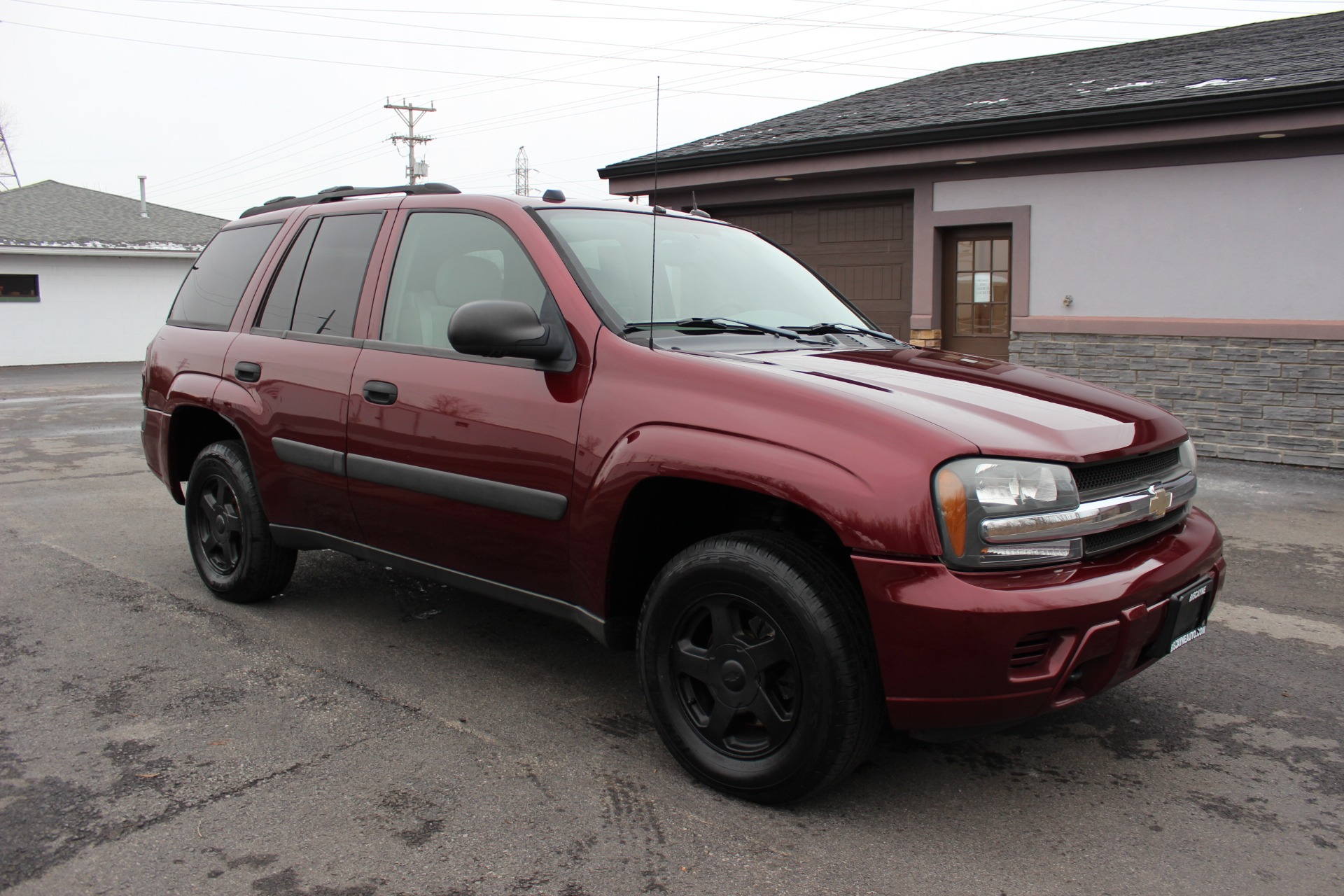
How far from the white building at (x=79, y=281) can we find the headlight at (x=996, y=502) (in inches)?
1161

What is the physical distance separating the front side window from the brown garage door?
8.30m

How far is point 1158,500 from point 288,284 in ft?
11.7

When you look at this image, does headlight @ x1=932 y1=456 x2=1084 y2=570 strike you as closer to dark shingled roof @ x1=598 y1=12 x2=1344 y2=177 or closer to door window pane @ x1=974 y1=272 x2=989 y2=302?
dark shingled roof @ x1=598 y1=12 x2=1344 y2=177

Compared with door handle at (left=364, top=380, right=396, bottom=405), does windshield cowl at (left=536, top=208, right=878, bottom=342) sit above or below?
above

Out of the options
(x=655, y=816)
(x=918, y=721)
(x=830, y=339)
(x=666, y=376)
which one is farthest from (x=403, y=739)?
(x=830, y=339)

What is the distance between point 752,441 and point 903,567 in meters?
0.55

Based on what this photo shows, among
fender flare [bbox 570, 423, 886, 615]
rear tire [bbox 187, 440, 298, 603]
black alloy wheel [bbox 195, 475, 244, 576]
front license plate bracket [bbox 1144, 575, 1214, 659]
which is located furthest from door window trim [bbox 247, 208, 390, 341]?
front license plate bracket [bbox 1144, 575, 1214, 659]

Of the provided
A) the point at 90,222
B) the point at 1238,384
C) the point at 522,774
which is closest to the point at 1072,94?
the point at 1238,384

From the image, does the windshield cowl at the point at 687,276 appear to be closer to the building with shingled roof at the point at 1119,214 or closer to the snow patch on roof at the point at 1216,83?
the building with shingled roof at the point at 1119,214

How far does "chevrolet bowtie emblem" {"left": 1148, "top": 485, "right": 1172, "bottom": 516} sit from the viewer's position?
119 inches

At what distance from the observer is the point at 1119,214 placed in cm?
988

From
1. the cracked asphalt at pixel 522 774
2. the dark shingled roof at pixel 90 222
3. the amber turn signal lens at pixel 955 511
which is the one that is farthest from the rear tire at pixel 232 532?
the dark shingled roof at pixel 90 222

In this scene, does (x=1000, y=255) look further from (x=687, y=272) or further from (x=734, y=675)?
(x=734, y=675)

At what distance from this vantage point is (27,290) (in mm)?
26906
